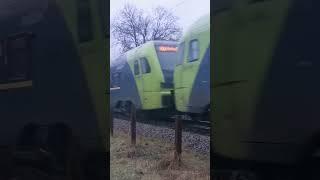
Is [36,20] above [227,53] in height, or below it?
above

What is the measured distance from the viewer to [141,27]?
183 cm

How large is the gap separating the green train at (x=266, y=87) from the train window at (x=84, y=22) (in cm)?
63

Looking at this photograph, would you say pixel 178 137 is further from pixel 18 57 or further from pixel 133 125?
pixel 18 57

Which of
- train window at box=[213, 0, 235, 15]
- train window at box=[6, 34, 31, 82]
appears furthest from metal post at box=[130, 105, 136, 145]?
train window at box=[6, 34, 31, 82]

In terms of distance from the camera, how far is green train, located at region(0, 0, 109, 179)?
1.98m

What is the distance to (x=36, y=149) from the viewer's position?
227 centimetres

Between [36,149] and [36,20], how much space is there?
58 cm

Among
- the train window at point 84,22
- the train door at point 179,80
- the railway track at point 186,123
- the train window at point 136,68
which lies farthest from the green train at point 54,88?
the train door at point 179,80

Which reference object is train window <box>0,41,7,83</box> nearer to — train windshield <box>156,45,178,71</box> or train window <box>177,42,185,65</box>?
train windshield <box>156,45,178,71</box>

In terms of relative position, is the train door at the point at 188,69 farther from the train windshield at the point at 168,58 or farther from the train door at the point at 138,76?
the train door at the point at 138,76

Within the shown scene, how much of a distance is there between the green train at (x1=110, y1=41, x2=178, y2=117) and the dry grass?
121 mm

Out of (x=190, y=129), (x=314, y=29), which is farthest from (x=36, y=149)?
(x=314, y=29)

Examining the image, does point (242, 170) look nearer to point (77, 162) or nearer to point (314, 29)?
point (314, 29)

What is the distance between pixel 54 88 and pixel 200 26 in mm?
830
